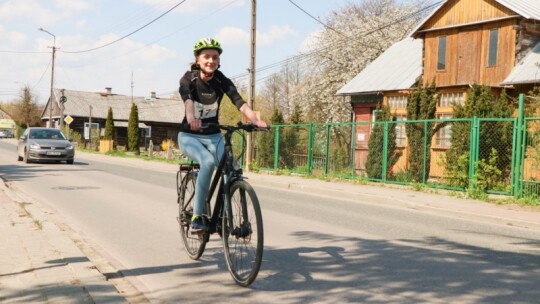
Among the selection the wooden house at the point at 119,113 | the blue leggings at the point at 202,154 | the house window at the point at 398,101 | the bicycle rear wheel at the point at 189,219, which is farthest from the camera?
the wooden house at the point at 119,113

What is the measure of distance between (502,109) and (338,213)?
8625 millimetres

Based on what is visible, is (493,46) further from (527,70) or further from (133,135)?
(133,135)

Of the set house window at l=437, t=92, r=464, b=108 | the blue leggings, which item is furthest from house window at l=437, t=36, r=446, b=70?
the blue leggings

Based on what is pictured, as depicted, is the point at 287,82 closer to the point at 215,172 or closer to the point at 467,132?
the point at 467,132

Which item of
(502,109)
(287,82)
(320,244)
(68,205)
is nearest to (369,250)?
(320,244)

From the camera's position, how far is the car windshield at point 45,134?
80.2 feet

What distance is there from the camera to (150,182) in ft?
53.9

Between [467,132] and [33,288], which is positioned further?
[467,132]

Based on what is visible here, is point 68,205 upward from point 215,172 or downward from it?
downward

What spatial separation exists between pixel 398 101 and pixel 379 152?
7877mm

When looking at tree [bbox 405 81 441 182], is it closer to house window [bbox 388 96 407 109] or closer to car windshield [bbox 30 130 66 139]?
house window [bbox 388 96 407 109]

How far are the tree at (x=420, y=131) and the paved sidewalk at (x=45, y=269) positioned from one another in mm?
11981

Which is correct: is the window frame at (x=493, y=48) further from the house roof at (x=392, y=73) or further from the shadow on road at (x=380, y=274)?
the shadow on road at (x=380, y=274)

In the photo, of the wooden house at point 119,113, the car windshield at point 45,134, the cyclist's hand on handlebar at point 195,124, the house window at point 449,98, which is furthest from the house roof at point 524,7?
the wooden house at point 119,113
